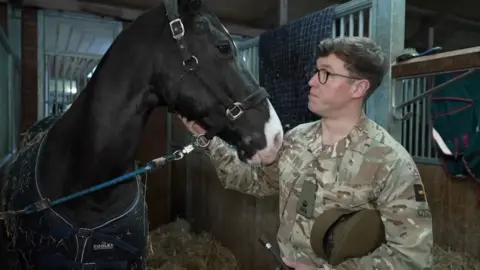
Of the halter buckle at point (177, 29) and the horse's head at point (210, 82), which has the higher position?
the halter buckle at point (177, 29)

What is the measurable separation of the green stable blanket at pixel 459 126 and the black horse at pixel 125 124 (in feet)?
5.48

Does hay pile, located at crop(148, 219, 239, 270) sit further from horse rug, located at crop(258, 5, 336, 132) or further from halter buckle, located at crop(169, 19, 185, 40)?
halter buckle, located at crop(169, 19, 185, 40)

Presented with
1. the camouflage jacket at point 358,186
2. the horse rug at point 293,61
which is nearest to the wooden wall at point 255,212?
the horse rug at point 293,61

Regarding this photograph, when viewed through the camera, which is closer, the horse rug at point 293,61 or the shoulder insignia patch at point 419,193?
the shoulder insignia patch at point 419,193

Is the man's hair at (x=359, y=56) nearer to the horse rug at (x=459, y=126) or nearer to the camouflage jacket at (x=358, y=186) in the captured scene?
the camouflage jacket at (x=358, y=186)

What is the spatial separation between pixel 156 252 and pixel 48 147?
204 centimetres

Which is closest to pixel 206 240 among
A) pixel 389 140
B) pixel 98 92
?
pixel 98 92

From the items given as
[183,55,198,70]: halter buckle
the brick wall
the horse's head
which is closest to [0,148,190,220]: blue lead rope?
the horse's head

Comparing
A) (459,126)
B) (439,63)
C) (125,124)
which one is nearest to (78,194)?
Result: (125,124)

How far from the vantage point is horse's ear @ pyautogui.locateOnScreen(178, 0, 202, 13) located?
3.96 feet

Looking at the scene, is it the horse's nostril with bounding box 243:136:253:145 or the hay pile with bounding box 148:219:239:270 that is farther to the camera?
the hay pile with bounding box 148:219:239:270

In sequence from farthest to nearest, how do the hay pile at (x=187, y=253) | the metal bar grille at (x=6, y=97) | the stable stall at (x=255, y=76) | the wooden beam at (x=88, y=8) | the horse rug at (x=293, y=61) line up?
the wooden beam at (x=88, y=8)
the hay pile at (x=187, y=253)
the metal bar grille at (x=6, y=97)
the horse rug at (x=293, y=61)
the stable stall at (x=255, y=76)

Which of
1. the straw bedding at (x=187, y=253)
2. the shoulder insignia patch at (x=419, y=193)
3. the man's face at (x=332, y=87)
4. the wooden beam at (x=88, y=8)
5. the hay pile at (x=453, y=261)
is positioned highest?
the wooden beam at (x=88, y=8)

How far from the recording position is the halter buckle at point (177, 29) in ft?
3.91
